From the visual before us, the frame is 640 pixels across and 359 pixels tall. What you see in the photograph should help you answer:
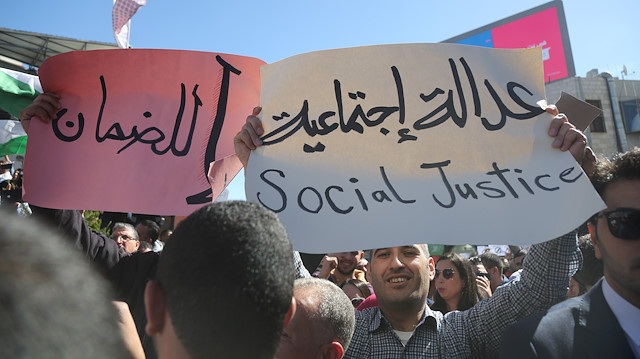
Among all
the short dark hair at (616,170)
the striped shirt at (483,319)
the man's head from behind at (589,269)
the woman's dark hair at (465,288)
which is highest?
the short dark hair at (616,170)

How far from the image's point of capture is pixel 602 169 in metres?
1.69

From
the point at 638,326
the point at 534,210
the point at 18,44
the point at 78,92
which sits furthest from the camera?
the point at 18,44

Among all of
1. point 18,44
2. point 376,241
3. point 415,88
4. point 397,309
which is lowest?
point 397,309

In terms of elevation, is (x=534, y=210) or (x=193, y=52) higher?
(x=193, y=52)

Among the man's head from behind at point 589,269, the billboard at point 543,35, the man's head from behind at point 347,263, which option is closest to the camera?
the man's head from behind at point 589,269

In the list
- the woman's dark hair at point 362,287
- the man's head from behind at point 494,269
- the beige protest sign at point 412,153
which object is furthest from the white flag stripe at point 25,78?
the man's head from behind at point 494,269

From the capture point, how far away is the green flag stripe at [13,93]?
9.44ft

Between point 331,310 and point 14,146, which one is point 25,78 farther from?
point 331,310

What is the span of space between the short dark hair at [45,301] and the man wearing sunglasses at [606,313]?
125cm

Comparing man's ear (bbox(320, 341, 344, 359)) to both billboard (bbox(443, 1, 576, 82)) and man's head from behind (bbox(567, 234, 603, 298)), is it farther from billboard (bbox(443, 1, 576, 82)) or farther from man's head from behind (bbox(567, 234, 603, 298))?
billboard (bbox(443, 1, 576, 82))

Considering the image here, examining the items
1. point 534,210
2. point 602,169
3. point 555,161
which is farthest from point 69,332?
point 602,169

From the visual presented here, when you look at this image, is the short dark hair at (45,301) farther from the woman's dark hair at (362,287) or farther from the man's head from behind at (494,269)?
the man's head from behind at (494,269)

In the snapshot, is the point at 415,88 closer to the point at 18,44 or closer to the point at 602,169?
the point at 602,169

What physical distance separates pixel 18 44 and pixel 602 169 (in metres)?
13.6
